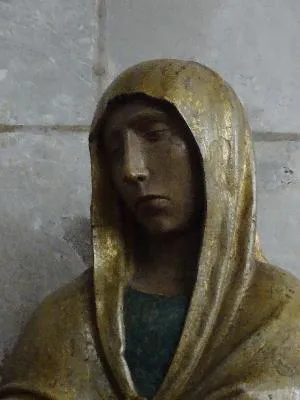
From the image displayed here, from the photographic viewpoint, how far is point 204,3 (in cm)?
212

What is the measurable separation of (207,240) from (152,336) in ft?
0.44

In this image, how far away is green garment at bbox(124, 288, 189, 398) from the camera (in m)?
1.46

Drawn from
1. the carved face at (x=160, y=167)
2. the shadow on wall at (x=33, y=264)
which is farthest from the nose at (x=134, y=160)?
the shadow on wall at (x=33, y=264)

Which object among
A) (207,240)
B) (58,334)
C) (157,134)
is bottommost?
(58,334)

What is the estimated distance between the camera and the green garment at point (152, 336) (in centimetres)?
146

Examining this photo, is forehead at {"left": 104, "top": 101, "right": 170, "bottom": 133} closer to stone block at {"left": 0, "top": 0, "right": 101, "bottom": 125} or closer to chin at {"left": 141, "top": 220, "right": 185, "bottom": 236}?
chin at {"left": 141, "top": 220, "right": 185, "bottom": 236}

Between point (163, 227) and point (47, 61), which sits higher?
point (47, 61)

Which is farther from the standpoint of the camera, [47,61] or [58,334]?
[47,61]

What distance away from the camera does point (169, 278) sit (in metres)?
1.55

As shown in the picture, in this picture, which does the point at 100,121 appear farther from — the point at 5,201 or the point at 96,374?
the point at 5,201

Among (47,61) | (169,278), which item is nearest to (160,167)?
(169,278)

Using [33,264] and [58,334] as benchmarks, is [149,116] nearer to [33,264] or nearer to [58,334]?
[58,334]

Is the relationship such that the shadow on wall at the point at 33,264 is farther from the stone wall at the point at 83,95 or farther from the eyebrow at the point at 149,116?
the eyebrow at the point at 149,116

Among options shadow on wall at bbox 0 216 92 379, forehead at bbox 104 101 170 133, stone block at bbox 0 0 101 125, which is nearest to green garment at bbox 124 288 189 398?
forehead at bbox 104 101 170 133
